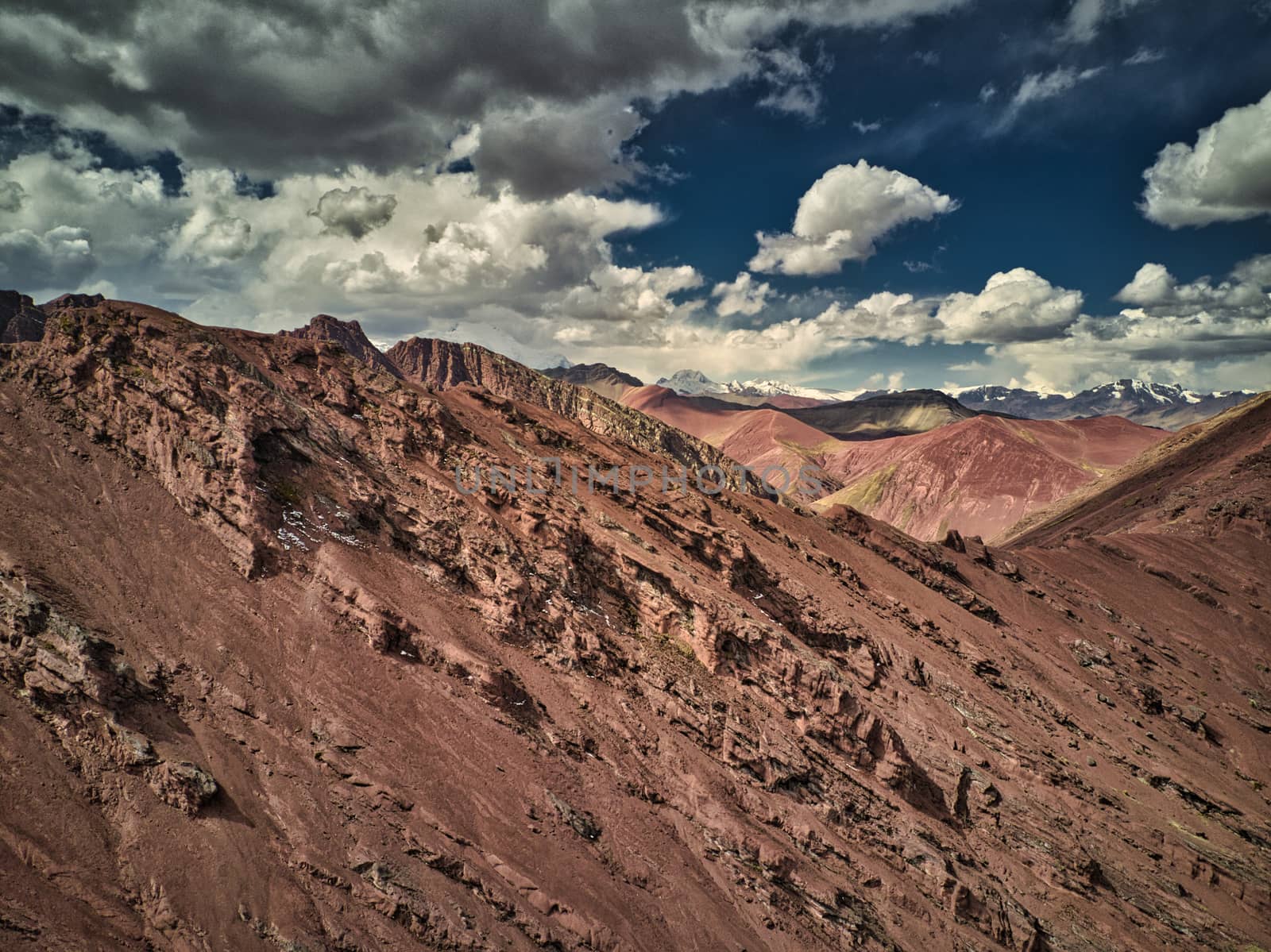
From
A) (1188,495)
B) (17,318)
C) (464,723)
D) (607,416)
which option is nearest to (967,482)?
(1188,495)

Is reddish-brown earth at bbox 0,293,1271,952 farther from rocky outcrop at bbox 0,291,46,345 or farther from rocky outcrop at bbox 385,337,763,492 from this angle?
rocky outcrop at bbox 0,291,46,345

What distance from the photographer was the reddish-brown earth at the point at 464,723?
16.5m

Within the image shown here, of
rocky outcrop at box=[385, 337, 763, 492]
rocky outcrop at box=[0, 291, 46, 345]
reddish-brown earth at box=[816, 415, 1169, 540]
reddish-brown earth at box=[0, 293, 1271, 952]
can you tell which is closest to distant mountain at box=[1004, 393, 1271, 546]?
reddish-brown earth at box=[816, 415, 1169, 540]

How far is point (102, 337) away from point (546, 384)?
155 metres

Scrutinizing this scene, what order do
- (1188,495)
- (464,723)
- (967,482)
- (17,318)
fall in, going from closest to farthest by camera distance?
(464,723)
(1188,495)
(17,318)
(967,482)

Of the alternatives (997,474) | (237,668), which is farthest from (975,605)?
(997,474)

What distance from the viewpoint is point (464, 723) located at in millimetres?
22781

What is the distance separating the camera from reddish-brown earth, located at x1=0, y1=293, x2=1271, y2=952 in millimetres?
16531

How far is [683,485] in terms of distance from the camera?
149ft

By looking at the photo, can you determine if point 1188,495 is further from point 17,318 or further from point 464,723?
point 17,318

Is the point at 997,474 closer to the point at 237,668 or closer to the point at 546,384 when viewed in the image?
the point at 546,384

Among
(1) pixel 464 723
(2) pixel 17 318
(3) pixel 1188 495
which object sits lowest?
(1) pixel 464 723

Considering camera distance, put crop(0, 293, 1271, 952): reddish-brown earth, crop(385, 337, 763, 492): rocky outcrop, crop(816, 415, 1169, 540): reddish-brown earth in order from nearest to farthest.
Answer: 1. crop(0, 293, 1271, 952): reddish-brown earth
2. crop(385, 337, 763, 492): rocky outcrop
3. crop(816, 415, 1169, 540): reddish-brown earth

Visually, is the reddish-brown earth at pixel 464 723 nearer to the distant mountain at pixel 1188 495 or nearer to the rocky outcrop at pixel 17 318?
the distant mountain at pixel 1188 495
